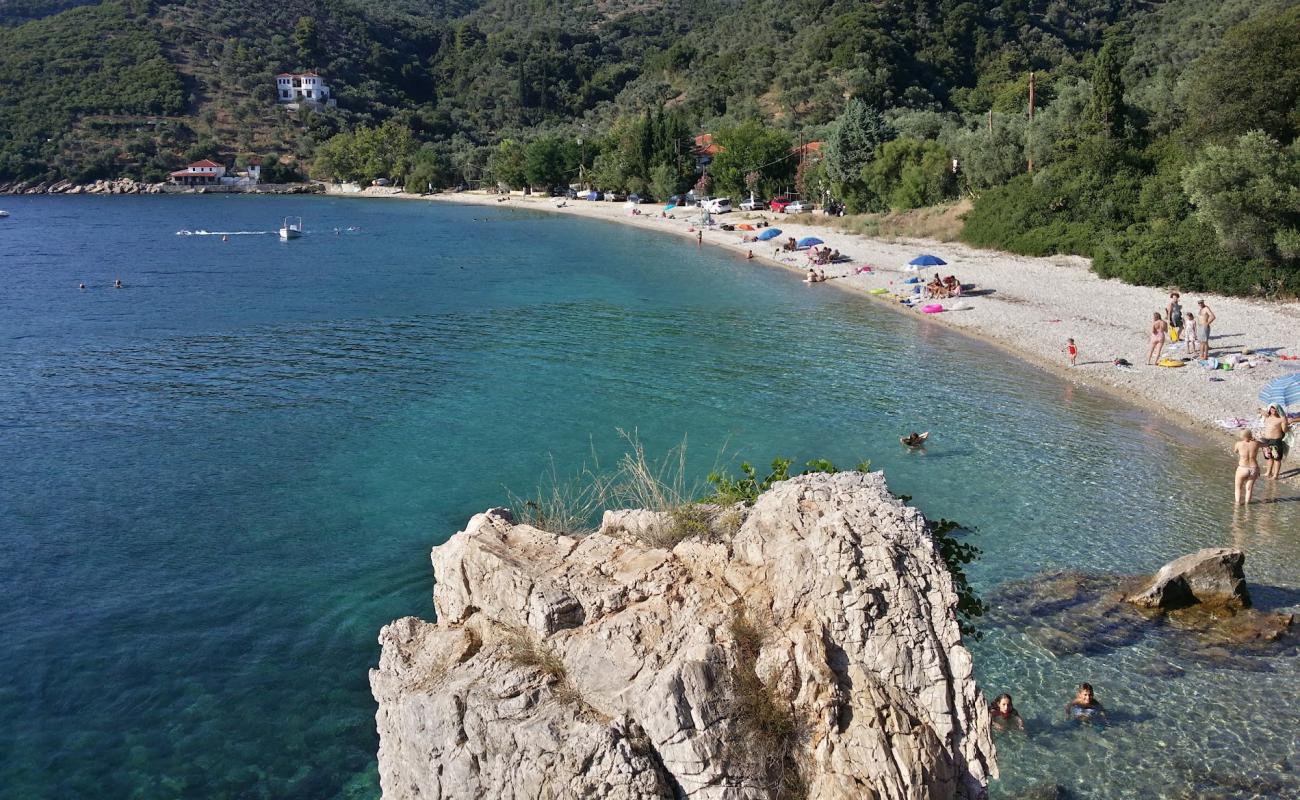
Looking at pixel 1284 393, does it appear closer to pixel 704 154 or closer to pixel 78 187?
pixel 704 154

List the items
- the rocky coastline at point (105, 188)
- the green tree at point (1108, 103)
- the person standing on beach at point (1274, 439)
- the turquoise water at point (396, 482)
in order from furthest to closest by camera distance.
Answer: the rocky coastline at point (105, 188), the green tree at point (1108, 103), the person standing on beach at point (1274, 439), the turquoise water at point (396, 482)

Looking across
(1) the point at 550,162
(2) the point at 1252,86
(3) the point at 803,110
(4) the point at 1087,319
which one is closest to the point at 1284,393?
(4) the point at 1087,319

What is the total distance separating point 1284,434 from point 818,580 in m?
17.7

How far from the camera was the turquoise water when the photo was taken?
12.7 meters

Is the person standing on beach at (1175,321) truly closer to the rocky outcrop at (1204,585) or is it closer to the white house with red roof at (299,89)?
the rocky outcrop at (1204,585)

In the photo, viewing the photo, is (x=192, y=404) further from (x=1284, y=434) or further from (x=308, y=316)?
(x=1284, y=434)

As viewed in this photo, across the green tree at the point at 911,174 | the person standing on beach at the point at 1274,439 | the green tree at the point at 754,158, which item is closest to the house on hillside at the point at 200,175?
the green tree at the point at 754,158

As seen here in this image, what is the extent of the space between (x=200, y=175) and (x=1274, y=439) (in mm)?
151756

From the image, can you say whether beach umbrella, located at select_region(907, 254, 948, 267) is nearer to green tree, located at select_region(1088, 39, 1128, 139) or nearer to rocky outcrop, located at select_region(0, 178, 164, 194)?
green tree, located at select_region(1088, 39, 1128, 139)

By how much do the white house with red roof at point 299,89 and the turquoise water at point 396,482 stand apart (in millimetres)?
128477

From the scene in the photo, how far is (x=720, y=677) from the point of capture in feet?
24.5

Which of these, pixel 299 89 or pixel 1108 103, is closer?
pixel 1108 103

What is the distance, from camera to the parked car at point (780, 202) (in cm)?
7875

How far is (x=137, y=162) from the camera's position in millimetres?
146375
